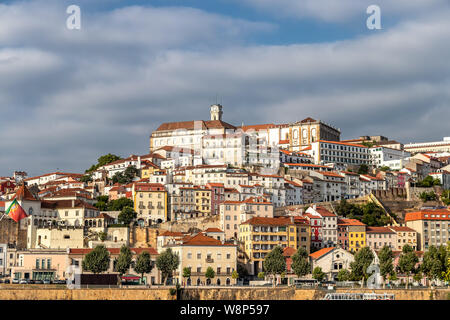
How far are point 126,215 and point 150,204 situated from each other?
176 inches

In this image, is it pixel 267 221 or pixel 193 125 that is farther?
pixel 193 125

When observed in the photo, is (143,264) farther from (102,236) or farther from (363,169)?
(363,169)

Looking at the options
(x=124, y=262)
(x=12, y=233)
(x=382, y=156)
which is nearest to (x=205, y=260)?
(x=124, y=262)

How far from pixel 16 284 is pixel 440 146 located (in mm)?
110180

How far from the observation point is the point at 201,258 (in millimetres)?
75938

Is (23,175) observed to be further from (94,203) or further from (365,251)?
(365,251)

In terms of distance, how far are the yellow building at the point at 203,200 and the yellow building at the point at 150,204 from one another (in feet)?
13.2

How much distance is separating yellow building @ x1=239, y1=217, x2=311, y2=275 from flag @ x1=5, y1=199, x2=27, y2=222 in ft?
76.1

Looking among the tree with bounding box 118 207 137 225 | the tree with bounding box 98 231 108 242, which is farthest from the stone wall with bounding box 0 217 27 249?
the tree with bounding box 118 207 137 225

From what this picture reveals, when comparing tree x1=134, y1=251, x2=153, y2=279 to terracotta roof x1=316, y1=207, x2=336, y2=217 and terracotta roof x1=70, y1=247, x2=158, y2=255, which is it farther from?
terracotta roof x1=316, y1=207, x2=336, y2=217

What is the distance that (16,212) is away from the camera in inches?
3263

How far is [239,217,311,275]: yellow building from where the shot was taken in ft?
266

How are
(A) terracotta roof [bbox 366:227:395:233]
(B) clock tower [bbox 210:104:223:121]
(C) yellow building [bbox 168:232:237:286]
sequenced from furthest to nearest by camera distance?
(B) clock tower [bbox 210:104:223:121] < (A) terracotta roof [bbox 366:227:395:233] < (C) yellow building [bbox 168:232:237:286]
